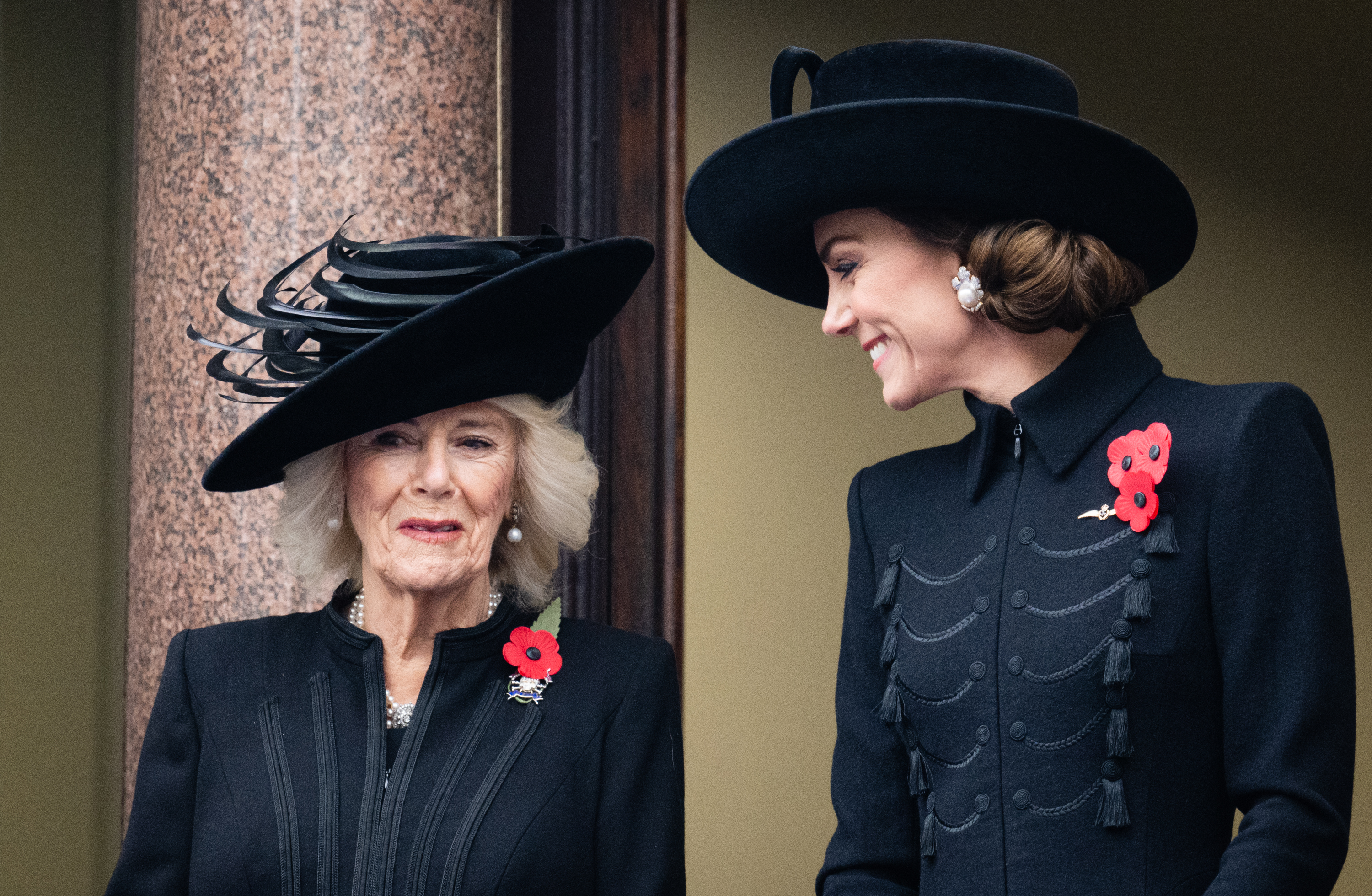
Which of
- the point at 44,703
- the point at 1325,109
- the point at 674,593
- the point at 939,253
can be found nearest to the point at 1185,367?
the point at 1325,109

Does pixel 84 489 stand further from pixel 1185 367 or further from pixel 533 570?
pixel 1185 367

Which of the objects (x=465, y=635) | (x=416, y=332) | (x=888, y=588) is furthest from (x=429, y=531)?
(x=888, y=588)

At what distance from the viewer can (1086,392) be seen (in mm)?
1951

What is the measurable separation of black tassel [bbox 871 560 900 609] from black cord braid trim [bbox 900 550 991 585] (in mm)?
15

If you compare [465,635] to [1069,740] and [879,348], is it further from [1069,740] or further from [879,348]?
[1069,740]

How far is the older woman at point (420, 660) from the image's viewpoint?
2.10 metres

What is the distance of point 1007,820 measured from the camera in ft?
6.13

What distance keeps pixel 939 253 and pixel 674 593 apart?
2.06m

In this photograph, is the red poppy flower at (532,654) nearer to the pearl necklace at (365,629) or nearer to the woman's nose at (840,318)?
the pearl necklace at (365,629)

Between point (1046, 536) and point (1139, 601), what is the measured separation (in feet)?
0.61

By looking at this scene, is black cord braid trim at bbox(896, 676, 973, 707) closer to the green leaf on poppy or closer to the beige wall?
the green leaf on poppy

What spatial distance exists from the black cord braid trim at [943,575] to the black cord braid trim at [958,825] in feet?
1.06

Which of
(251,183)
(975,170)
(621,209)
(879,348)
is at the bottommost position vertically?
(879,348)

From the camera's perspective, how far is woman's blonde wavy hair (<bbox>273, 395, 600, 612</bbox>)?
228cm
